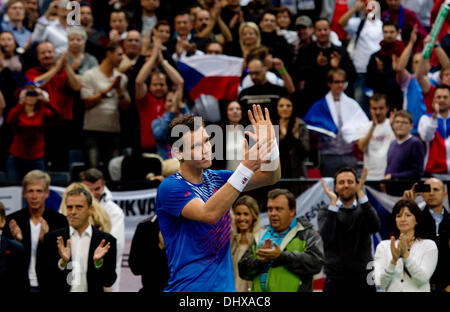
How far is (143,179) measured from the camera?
36.9ft

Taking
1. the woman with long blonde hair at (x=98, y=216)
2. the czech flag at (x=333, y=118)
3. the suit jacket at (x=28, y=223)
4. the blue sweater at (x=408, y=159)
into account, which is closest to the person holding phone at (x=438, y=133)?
the blue sweater at (x=408, y=159)

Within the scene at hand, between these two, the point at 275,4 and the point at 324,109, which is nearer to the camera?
the point at 324,109

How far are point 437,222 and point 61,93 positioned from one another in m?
5.73

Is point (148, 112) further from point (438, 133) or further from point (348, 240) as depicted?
point (348, 240)

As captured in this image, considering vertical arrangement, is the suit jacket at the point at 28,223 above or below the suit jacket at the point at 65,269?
above

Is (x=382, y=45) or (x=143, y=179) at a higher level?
(x=382, y=45)

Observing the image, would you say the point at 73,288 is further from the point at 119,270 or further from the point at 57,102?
the point at 57,102

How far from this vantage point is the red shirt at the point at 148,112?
12492 mm

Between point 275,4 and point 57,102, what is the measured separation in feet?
17.4

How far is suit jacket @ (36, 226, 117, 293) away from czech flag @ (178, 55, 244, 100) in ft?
15.5

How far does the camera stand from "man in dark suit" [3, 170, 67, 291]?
926 centimetres

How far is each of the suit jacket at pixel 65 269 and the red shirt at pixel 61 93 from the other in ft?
12.2

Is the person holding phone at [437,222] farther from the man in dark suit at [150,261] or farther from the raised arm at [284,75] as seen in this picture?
the raised arm at [284,75]
